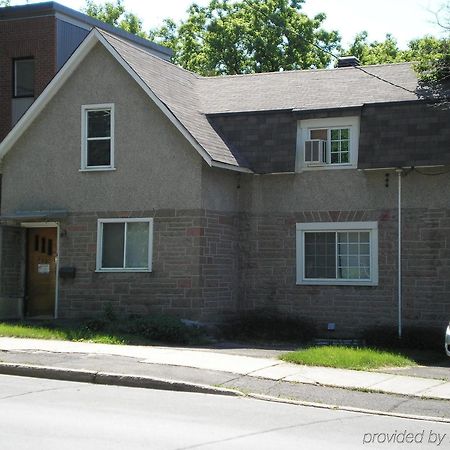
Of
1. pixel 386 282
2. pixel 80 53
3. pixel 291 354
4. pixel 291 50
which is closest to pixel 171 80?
pixel 80 53

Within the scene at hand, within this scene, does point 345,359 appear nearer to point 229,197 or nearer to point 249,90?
point 229,197

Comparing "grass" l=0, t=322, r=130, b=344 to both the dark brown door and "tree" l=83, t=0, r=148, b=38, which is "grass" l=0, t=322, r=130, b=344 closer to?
the dark brown door

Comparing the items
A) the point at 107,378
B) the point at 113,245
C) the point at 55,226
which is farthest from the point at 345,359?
the point at 55,226

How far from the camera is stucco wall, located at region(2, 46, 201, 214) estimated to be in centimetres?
1922

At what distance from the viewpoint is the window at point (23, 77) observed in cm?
2628

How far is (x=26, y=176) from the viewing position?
67.7ft

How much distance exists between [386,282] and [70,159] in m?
7.81

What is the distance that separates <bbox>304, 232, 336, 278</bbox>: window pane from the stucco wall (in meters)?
2.90

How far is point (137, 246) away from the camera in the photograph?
1955 centimetres

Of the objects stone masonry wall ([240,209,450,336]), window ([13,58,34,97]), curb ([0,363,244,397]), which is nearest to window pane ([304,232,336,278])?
stone masonry wall ([240,209,450,336])

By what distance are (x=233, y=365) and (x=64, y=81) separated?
9.42 meters

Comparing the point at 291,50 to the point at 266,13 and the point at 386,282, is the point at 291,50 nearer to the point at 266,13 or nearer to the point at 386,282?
the point at 266,13

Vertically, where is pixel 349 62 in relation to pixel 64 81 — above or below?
above

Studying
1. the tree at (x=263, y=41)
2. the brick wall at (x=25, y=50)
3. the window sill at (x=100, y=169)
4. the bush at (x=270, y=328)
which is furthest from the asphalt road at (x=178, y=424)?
the tree at (x=263, y=41)
